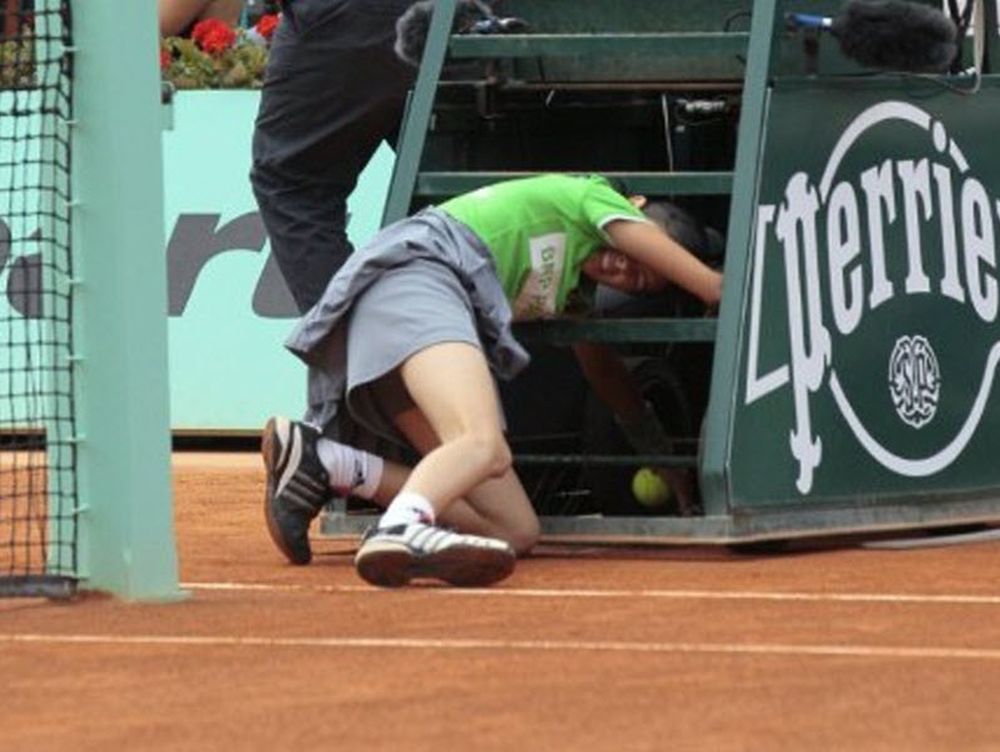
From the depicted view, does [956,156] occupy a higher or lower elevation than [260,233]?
higher

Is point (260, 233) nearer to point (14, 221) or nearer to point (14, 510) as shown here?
point (14, 221)

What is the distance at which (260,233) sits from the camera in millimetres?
12797

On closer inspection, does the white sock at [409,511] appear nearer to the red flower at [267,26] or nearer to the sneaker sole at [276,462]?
the sneaker sole at [276,462]

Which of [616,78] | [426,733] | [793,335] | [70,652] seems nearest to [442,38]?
[616,78]

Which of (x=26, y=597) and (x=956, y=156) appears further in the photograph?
(x=956, y=156)

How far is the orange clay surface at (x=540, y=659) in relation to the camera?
17.9ft

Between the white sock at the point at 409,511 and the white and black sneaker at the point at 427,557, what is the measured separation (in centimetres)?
2

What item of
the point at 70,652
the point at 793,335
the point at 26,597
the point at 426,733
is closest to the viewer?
the point at 426,733

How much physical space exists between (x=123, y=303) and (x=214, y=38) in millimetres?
5585

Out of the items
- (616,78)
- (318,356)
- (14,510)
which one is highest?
(616,78)

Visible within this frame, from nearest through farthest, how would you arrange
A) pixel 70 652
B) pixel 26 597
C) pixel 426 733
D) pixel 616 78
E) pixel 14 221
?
pixel 426 733
pixel 70 652
pixel 26 597
pixel 616 78
pixel 14 221

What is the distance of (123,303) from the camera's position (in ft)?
24.6

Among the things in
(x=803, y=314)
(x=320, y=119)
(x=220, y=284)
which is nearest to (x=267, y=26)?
(x=220, y=284)

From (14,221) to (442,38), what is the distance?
13.3 ft
